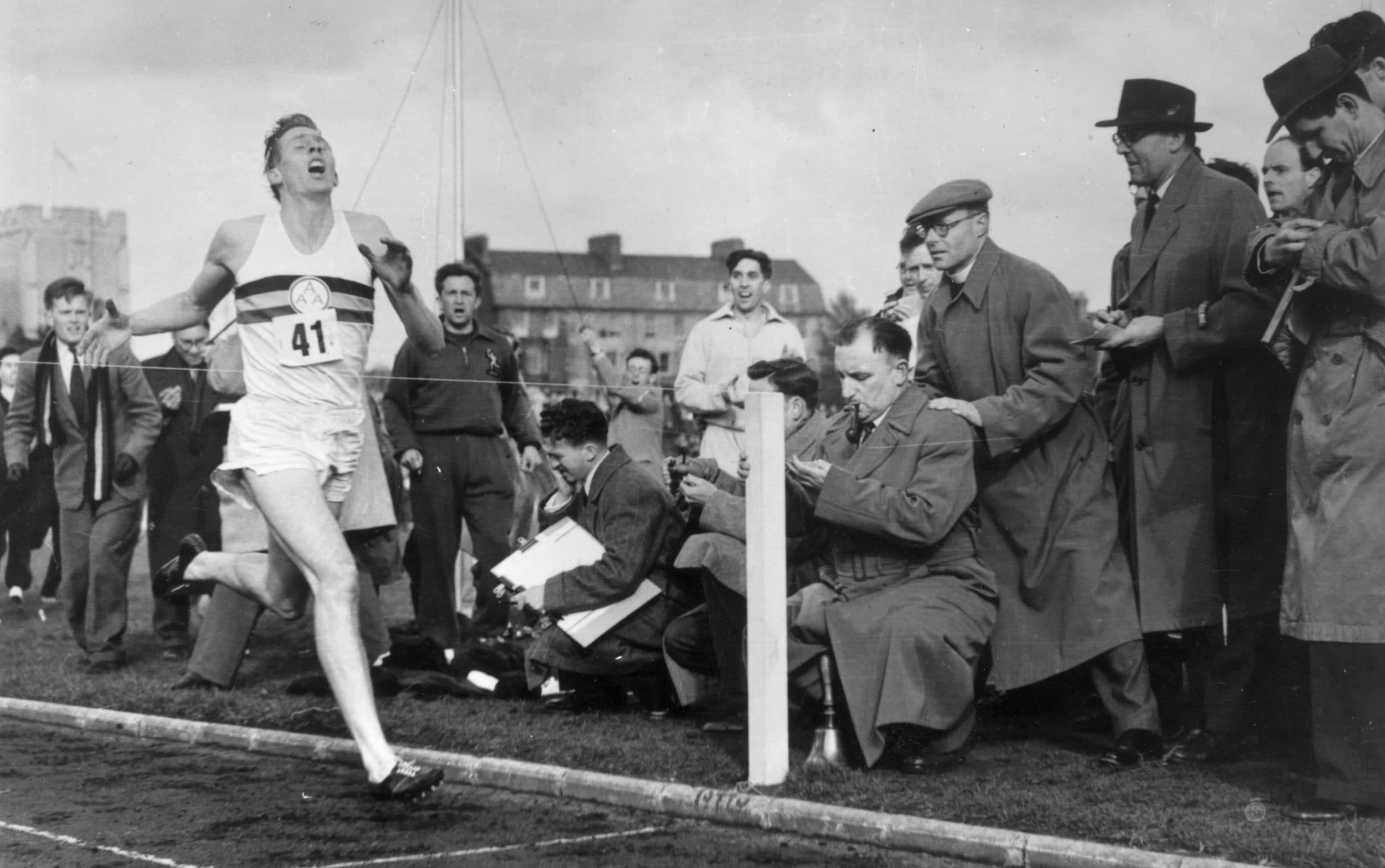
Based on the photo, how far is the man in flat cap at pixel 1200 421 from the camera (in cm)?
555

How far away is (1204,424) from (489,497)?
460 cm

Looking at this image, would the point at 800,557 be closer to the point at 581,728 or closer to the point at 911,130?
the point at 581,728

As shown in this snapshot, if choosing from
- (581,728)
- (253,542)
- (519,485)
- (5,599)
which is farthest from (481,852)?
(5,599)

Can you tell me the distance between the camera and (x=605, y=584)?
22.5 ft

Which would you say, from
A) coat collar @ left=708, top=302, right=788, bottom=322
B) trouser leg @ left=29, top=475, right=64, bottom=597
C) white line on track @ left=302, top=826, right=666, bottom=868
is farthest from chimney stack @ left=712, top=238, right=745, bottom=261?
trouser leg @ left=29, top=475, right=64, bottom=597

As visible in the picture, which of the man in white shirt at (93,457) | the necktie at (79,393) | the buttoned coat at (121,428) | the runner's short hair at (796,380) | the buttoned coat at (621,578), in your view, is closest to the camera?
the buttoned coat at (621,578)

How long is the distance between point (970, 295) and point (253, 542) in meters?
4.45

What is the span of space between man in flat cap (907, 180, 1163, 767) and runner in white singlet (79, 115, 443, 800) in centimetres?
209

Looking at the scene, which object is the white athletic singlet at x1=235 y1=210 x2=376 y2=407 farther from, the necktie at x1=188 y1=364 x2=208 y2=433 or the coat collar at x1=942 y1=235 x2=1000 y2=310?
the necktie at x1=188 y1=364 x2=208 y2=433

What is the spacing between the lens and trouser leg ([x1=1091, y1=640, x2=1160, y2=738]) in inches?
220

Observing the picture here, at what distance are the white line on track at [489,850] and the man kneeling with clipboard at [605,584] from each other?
1.83 meters

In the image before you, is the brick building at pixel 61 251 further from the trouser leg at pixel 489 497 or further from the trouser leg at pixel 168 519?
the trouser leg at pixel 489 497

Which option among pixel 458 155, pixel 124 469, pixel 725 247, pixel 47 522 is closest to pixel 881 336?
pixel 725 247

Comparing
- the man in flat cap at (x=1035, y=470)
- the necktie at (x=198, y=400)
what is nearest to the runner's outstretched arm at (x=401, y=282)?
the man in flat cap at (x=1035, y=470)
